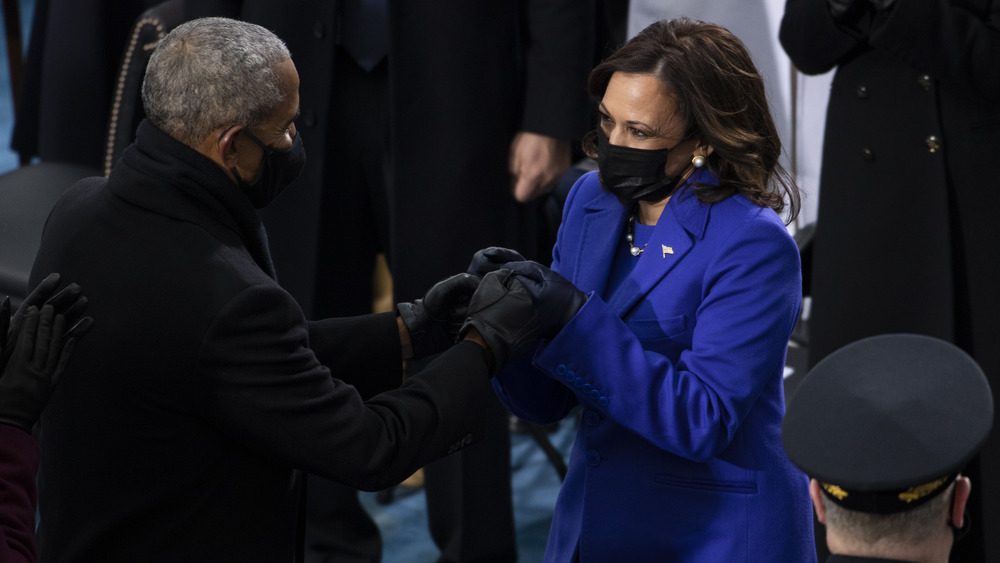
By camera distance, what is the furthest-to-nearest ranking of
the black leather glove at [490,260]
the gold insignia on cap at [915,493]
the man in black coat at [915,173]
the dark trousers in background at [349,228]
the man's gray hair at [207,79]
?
the dark trousers in background at [349,228] → the man in black coat at [915,173] → the black leather glove at [490,260] → the man's gray hair at [207,79] → the gold insignia on cap at [915,493]

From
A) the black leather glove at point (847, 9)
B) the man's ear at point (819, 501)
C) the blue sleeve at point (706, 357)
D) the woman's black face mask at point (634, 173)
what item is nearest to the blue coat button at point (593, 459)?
the blue sleeve at point (706, 357)

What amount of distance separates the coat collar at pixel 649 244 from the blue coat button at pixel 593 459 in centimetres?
24

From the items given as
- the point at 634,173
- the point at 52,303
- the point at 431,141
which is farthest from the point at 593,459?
the point at 431,141

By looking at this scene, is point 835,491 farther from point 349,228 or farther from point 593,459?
point 349,228

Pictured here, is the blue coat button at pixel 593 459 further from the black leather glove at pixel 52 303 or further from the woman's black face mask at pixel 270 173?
the black leather glove at pixel 52 303

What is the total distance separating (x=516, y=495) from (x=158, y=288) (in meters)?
2.38

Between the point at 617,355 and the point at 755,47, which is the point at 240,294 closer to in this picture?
the point at 617,355

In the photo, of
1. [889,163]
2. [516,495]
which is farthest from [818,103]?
[516,495]

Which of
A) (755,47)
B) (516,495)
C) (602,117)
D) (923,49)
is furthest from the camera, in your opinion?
(516,495)

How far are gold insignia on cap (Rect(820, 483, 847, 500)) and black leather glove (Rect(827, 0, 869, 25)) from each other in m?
1.62

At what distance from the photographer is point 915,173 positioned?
2891 millimetres

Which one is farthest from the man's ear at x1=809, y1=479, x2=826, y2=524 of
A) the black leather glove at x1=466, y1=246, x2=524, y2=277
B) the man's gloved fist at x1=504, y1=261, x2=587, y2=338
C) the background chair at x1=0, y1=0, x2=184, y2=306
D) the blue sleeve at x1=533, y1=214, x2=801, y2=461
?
the background chair at x1=0, y1=0, x2=184, y2=306

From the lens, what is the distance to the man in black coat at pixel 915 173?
2.74 meters

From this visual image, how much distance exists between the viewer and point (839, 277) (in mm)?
3061
